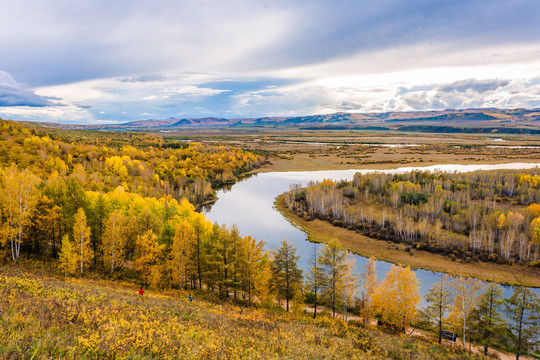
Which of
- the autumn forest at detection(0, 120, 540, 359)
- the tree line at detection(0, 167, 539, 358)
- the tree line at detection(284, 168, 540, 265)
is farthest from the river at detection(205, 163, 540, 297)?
the tree line at detection(0, 167, 539, 358)

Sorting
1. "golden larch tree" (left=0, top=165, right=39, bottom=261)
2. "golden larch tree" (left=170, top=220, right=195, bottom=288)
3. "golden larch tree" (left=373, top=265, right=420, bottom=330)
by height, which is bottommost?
"golden larch tree" (left=373, top=265, right=420, bottom=330)

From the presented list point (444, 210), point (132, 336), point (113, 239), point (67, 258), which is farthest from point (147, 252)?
point (444, 210)

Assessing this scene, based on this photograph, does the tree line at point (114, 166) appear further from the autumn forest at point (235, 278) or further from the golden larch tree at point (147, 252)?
the golden larch tree at point (147, 252)

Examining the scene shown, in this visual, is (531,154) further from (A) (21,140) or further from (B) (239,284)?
(A) (21,140)

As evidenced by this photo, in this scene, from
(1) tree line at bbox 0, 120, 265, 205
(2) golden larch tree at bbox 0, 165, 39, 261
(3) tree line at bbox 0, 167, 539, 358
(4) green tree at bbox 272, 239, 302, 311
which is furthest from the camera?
(1) tree line at bbox 0, 120, 265, 205

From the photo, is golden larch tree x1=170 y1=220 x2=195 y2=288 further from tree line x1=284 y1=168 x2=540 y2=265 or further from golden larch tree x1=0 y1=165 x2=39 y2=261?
tree line x1=284 y1=168 x2=540 y2=265

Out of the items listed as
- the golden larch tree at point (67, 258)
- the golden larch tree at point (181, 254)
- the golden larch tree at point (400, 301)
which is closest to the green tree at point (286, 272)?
the golden larch tree at point (400, 301)

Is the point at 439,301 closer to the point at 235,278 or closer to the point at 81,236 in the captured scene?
the point at 235,278
